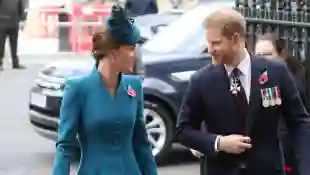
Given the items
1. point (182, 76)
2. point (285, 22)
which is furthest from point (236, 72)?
point (182, 76)

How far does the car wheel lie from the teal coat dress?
5123 mm

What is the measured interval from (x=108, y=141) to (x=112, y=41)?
1.57 ft

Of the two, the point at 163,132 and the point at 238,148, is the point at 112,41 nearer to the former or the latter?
the point at 238,148

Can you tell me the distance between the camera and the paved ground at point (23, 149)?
9578mm

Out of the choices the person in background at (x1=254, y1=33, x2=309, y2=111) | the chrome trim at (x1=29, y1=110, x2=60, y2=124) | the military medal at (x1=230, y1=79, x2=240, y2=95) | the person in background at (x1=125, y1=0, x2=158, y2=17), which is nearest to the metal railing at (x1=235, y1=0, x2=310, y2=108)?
the person in background at (x1=254, y1=33, x2=309, y2=111)

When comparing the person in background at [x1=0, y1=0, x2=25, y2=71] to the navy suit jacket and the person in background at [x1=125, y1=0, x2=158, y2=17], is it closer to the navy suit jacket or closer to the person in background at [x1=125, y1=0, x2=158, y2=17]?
the person in background at [x1=125, y1=0, x2=158, y2=17]

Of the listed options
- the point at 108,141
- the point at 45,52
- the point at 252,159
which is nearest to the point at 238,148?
the point at 252,159

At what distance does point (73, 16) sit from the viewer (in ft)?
74.1

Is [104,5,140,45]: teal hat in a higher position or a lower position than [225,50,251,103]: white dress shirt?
higher

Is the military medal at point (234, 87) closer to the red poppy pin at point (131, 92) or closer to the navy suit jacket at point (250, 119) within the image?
the navy suit jacket at point (250, 119)

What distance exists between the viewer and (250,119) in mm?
4203

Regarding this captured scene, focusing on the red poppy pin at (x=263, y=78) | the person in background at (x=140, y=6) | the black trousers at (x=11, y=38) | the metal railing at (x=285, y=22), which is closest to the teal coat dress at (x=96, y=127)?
the red poppy pin at (x=263, y=78)

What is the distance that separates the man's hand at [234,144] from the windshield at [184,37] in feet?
18.8

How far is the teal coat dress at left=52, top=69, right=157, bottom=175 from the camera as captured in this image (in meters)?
4.22
